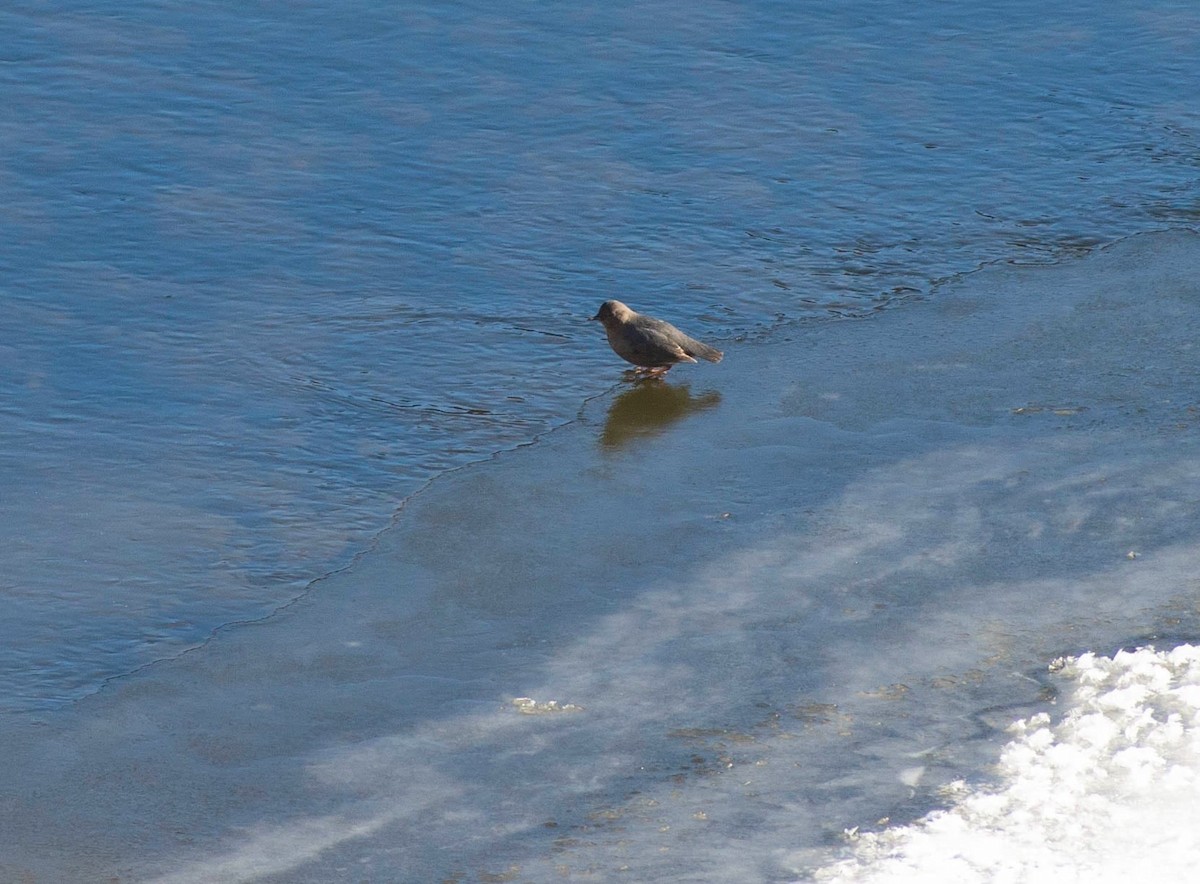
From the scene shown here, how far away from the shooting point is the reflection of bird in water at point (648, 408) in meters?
7.73

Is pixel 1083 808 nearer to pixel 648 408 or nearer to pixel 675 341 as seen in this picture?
pixel 648 408

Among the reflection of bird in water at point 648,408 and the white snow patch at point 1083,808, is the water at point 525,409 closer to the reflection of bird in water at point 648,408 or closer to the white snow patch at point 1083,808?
the reflection of bird in water at point 648,408

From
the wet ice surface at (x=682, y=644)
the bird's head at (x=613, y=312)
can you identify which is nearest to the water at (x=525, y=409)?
the wet ice surface at (x=682, y=644)

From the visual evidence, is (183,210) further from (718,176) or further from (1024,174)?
(1024,174)

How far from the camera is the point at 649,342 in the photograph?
26.7 feet

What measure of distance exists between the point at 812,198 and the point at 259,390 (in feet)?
13.6

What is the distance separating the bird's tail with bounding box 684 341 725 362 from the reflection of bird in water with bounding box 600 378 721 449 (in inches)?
6.9

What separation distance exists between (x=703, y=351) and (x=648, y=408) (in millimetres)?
481

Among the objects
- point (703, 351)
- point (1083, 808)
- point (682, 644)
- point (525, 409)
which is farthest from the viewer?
point (703, 351)

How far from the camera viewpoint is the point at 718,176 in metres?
11.0

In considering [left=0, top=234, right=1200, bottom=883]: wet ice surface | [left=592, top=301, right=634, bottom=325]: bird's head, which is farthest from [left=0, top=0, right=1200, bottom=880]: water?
[left=592, top=301, right=634, bottom=325]: bird's head

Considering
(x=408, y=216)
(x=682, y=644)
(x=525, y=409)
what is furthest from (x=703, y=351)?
(x=408, y=216)

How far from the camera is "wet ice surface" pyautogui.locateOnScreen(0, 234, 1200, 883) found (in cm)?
486

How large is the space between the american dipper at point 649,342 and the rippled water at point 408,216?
0.91ft
